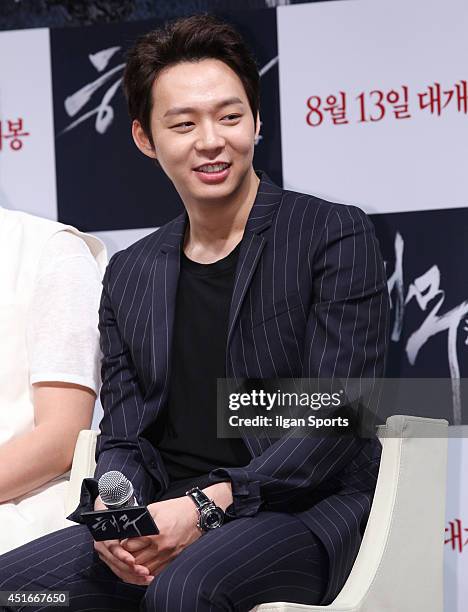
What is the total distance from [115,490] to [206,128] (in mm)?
746

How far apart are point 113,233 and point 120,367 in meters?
0.79

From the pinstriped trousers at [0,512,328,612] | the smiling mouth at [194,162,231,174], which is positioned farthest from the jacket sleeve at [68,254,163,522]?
the smiling mouth at [194,162,231,174]

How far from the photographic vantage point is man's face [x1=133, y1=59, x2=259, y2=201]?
6.84 feet

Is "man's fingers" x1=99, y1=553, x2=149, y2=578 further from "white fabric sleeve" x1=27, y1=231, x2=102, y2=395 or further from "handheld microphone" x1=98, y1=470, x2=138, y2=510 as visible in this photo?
"white fabric sleeve" x1=27, y1=231, x2=102, y2=395

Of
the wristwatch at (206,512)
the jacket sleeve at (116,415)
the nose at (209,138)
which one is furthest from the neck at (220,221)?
the wristwatch at (206,512)

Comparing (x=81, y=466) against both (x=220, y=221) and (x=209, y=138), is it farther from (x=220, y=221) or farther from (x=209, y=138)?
(x=209, y=138)

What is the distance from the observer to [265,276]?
6.71 ft

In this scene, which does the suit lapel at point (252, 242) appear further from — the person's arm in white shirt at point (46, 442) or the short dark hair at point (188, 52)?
the person's arm in white shirt at point (46, 442)

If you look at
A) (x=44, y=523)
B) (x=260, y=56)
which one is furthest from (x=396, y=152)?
(x=44, y=523)

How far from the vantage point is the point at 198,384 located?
2082 millimetres

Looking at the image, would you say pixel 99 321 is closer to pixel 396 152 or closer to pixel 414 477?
pixel 414 477

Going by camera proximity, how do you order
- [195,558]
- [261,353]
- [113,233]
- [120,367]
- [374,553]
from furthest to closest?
[113,233]
[120,367]
[261,353]
[374,553]
[195,558]

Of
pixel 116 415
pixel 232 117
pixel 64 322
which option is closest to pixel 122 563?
pixel 116 415

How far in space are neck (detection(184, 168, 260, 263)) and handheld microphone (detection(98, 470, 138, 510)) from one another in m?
0.58
